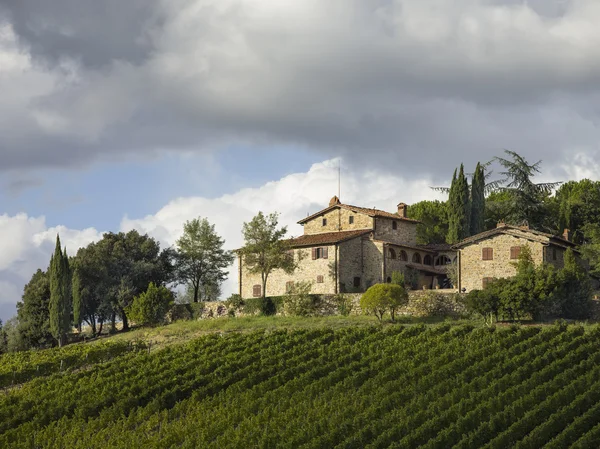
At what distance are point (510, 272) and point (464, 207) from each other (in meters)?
10.7

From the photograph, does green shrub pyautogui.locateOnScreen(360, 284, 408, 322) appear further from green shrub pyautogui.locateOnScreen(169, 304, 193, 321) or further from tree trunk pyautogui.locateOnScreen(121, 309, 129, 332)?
tree trunk pyautogui.locateOnScreen(121, 309, 129, 332)

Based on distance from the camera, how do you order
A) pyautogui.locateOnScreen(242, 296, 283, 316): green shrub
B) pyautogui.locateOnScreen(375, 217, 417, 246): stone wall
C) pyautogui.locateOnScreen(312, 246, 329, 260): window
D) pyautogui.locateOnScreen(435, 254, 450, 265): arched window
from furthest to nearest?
pyautogui.locateOnScreen(435, 254, 450, 265): arched window → pyautogui.locateOnScreen(375, 217, 417, 246): stone wall → pyautogui.locateOnScreen(312, 246, 329, 260): window → pyautogui.locateOnScreen(242, 296, 283, 316): green shrub

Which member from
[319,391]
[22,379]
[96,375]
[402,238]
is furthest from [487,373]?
[402,238]

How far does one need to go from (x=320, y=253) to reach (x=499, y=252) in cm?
1037

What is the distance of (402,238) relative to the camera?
196 ft

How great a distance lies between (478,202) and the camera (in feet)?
208

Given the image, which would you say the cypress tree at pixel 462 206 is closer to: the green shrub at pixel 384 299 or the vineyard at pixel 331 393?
the green shrub at pixel 384 299

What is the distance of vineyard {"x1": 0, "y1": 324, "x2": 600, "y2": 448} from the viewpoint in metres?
29.3

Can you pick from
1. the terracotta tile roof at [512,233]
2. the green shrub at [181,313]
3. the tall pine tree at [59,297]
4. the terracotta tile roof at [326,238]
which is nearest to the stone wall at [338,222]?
the terracotta tile roof at [326,238]

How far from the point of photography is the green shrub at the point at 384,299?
48.8 m

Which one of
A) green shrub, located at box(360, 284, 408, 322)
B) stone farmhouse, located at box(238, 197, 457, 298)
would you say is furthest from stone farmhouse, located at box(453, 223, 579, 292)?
green shrub, located at box(360, 284, 408, 322)

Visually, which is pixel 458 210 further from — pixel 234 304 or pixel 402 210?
pixel 234 304

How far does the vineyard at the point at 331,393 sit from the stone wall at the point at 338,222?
13839mm

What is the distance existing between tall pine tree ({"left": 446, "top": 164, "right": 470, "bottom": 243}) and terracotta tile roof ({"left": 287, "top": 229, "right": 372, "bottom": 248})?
694 centimetres
